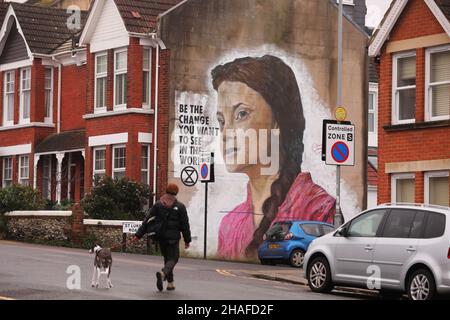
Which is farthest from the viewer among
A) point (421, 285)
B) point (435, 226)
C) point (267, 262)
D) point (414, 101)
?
point (267, 262)

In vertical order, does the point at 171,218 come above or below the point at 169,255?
above

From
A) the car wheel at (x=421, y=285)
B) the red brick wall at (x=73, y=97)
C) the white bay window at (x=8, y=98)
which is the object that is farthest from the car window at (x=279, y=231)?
the white bay window at (x=8, y=98)

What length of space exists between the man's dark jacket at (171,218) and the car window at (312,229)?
565 inches

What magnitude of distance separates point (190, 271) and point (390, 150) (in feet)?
25.3

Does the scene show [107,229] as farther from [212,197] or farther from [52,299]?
[52,299]

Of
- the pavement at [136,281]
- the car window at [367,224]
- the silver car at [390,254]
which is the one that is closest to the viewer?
the pavement at [136,281]

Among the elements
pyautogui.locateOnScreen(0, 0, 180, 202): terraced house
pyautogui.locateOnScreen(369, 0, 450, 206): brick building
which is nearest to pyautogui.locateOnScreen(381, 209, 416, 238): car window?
pyautogui.locateOnScreen(369, 0, 450, 206): brick building

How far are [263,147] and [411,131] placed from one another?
37.3 feet

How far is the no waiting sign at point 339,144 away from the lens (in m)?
27.0

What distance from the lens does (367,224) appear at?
22.0 m

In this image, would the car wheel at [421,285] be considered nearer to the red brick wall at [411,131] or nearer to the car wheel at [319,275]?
the car wheel at [319,275]

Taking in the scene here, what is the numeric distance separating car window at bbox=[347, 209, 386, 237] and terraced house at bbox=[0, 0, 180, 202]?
61.6 ft

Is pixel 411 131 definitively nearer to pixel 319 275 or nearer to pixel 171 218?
pixel 319 275

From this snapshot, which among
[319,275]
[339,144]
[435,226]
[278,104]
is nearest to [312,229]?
[339,144]
